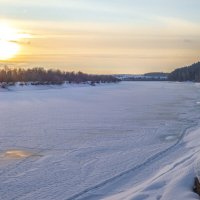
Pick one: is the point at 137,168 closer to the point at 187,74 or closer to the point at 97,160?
the point at 97,160

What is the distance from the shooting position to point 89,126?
57.7 ft

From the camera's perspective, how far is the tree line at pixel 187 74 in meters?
148

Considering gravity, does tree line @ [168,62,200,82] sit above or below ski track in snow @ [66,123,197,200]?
above

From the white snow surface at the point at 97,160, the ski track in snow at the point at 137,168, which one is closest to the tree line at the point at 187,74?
the white snow surface at the point at 97,160

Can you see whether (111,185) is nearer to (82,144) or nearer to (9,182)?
(9,182)

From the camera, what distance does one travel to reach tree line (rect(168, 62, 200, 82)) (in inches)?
5840

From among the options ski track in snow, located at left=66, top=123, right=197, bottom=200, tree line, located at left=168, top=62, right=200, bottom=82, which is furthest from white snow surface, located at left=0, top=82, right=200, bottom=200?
tree line, located at left=168, top=62, right=200, bottom=82

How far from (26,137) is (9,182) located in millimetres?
5663

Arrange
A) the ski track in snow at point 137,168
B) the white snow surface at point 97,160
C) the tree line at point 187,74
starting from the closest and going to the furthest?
the white snow surface at point 97,160 < the ski track in snow at point 137,168 < the tree line at point 187,74

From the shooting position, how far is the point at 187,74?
518ft

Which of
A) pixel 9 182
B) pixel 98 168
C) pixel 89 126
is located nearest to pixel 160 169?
pixel 98 168

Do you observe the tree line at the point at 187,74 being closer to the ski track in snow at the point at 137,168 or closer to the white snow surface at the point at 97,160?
the white snow surface at the point at 97,160

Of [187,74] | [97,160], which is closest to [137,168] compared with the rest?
[97,160]

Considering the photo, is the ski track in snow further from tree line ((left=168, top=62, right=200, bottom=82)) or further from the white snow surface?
tree line ((left=168, top=62, right=200, bottom=82))
